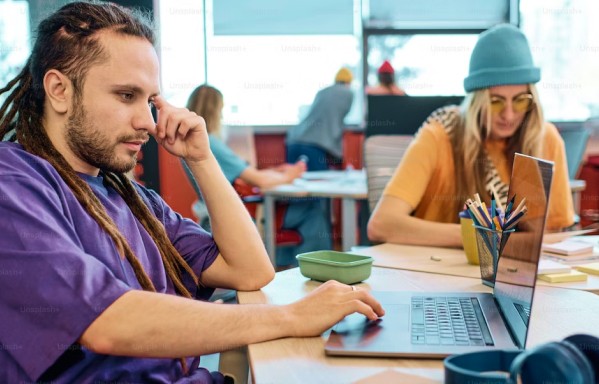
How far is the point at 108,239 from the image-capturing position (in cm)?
117

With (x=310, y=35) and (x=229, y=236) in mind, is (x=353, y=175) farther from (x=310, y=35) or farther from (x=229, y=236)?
(x=229, y=236)

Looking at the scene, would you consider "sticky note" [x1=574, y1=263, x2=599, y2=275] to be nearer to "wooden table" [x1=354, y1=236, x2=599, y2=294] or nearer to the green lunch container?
"wooden table" [x1=354, y1=236, x2=599, y2=294]

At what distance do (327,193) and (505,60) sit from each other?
160 cm

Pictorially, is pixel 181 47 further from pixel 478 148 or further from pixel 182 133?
pixel 182 133

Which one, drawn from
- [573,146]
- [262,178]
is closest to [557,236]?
[262,178]

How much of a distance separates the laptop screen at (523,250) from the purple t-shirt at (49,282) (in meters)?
0.59

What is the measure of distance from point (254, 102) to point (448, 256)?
4644 millimetres

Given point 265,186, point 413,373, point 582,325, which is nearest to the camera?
point 413,373

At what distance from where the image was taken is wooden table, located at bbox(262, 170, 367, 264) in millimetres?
3470

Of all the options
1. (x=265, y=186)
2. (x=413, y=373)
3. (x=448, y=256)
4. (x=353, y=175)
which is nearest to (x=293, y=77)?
(x=353, y=175)

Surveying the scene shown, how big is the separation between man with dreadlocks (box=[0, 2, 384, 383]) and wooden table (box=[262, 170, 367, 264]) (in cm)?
194

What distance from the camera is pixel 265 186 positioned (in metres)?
3.76

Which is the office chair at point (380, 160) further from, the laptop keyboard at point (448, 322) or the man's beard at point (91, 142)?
the man's beard at point (91, 142)

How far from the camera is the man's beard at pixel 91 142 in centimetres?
123
